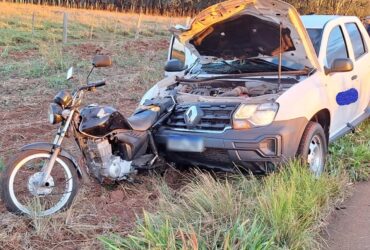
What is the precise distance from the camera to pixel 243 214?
409 cm

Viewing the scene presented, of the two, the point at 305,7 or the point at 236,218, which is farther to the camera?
the point at 305,7

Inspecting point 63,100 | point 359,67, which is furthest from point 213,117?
point 359,67

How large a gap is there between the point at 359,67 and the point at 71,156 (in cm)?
393

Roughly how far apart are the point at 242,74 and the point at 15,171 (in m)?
2.79

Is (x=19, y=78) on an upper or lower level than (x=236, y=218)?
lower

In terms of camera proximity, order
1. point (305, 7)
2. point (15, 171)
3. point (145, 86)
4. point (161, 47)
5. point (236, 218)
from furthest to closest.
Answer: point (305, 7) < point (161, 47) < point (145, 86) < point (15, 171) < point (236, 218)

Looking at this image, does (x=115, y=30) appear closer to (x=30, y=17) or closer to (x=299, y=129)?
(x=30, y=17)

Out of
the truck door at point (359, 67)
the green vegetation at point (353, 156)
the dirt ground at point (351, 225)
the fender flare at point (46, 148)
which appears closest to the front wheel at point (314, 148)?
the green vegetation at point (353, 156)

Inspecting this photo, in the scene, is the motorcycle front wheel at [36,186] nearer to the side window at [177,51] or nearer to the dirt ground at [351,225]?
the dirt ground at [351,225]

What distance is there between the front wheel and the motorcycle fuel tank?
5.72 feet

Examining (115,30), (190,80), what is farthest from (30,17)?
(190,80)

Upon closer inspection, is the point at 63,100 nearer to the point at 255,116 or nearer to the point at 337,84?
the point at 255,116

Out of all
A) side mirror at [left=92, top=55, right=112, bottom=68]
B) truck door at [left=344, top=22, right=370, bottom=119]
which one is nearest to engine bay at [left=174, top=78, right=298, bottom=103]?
side mirror at [left=92, top=55, right=112, bottom=68]

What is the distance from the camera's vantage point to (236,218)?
399 centimetres
